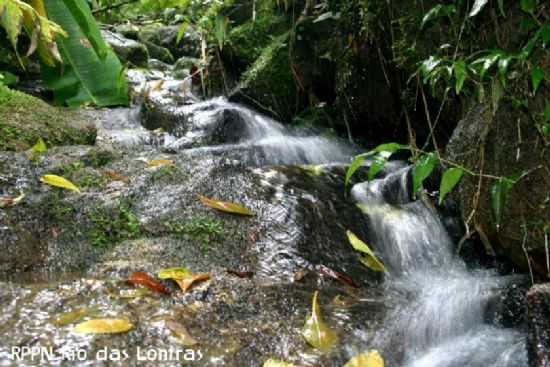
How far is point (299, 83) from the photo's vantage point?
5652 millimetres

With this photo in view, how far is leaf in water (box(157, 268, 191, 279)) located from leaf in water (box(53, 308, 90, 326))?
0.38 m

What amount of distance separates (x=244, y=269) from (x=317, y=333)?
2.09 ft

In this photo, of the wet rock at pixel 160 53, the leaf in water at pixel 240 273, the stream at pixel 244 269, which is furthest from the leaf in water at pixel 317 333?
the wet rock at pixel 160 53

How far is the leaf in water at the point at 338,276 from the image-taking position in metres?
2.59

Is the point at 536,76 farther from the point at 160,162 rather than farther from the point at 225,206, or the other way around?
the point at 160,162

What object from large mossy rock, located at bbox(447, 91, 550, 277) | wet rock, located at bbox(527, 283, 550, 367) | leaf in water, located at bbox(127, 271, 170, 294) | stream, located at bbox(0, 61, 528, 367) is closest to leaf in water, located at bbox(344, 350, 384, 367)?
stream, located at bbox(0, 61, 528, 367)

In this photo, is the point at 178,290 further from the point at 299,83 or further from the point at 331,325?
the point at 299,83

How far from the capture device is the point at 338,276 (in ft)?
8.54

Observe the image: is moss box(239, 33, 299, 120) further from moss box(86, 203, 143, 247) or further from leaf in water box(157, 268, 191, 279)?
leaf in water box(157, 268, 191, 279)

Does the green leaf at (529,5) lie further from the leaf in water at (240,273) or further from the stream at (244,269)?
the leaf in water at (240,273)

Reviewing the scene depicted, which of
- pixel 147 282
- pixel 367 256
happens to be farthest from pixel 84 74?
pixel 367 256

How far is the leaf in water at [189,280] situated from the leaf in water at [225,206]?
659 mm

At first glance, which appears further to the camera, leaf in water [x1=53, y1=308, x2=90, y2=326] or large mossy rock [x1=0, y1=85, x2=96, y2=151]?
large mossy rock [x1=0, y1=85, x2=96, y2=151]

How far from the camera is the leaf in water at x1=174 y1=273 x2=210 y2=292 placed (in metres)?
2.11
